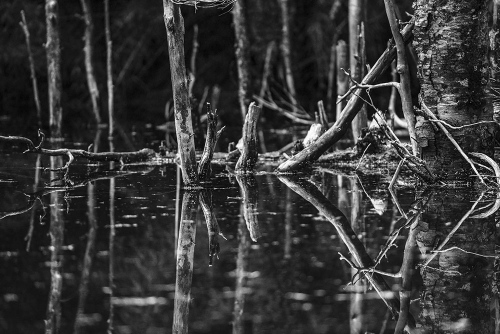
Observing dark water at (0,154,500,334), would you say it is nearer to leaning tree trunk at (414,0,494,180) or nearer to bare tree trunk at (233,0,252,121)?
leaning tree trunk at (414,0,494,180)

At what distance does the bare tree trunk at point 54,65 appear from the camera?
22828 millimetres

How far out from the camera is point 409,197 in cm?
1119

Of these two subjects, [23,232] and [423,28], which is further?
[423,28]

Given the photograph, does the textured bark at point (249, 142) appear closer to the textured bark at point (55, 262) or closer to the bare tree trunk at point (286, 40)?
the textured bark at point (55, 262)

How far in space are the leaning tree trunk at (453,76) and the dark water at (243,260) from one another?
757 millimetres

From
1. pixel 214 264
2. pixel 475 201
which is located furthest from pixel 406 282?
pixel 475 201

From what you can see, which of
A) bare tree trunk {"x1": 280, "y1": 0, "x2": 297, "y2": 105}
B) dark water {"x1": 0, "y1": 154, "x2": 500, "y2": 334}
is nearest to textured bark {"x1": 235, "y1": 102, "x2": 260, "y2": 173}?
dark water {"x1": 0, "y1": 154, "x2": 500, "y2": 334}

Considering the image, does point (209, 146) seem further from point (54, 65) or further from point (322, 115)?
point (54, 65)

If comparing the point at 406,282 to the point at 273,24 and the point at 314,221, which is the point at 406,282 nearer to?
the point at 314,221

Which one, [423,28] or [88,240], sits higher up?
[423,28]

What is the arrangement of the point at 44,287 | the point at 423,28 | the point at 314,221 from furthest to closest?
the point at 423,28, the point at 314,221, the point at 44,287

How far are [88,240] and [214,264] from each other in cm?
164

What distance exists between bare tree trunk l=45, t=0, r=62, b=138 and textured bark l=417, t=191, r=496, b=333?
15.1 metres

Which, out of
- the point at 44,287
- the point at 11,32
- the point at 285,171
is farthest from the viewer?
the point at 11,32
